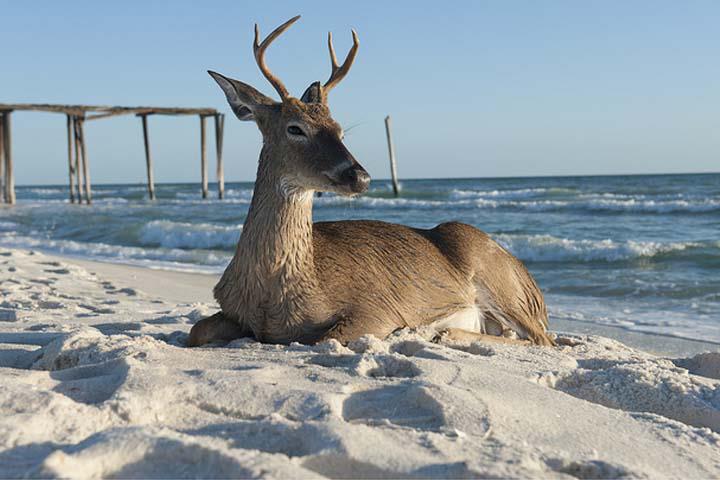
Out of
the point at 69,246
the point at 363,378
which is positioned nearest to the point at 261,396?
the point at 363,378

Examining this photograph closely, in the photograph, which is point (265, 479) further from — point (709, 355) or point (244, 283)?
point (709, 355)

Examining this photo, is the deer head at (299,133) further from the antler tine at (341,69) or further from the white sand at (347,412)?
the white sand at (347,412)

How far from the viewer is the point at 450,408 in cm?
306

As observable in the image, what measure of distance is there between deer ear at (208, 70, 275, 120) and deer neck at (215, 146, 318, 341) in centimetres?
44

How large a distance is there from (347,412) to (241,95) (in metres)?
2.67

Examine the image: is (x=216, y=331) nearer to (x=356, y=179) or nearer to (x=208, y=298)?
(x=356, y=179)

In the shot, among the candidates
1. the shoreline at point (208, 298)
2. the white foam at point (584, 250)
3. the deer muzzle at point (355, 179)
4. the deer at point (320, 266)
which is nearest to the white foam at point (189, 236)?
the shoreline at point (208, 298)

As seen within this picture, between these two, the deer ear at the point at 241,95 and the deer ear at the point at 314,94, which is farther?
the deer ear at the point at 314,94

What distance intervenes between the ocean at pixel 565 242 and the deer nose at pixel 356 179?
2.57 feet

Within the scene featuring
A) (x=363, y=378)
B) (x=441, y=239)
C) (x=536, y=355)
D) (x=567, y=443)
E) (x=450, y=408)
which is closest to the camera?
(x=567, y=443)

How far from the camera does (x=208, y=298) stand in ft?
30.0

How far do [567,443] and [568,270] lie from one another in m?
9.77

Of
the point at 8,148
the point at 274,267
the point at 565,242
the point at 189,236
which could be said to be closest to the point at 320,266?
the point at 274,267

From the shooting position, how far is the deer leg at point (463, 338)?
517 cm
